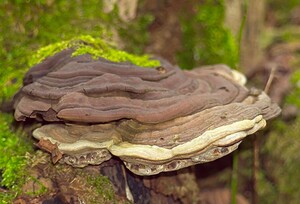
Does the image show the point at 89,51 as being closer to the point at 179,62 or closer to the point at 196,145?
the point at 196,145

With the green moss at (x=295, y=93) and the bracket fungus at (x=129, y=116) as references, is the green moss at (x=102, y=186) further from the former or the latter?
the green moss at (x=295, y=93)

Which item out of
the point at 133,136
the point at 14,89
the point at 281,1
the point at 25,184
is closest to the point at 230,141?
the point at 133,136

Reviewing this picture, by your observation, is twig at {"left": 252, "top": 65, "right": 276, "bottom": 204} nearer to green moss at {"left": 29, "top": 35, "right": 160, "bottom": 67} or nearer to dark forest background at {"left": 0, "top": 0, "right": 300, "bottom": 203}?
dark forest background at {"left": 0, "top": 0, "right": 300, "bottom": 203}

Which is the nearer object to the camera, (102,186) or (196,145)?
(196,145)

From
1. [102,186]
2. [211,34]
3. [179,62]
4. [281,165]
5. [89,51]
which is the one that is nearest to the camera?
[102,186]

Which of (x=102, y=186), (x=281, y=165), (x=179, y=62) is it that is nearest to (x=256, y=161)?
(x=281, y=165)

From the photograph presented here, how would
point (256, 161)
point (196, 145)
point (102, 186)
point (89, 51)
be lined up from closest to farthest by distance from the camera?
1. point (196, 145)
2. point (102, 186)
3. point (89, 51)
4. point (256, 161)

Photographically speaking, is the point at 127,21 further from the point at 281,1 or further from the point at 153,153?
the point at 281,1
